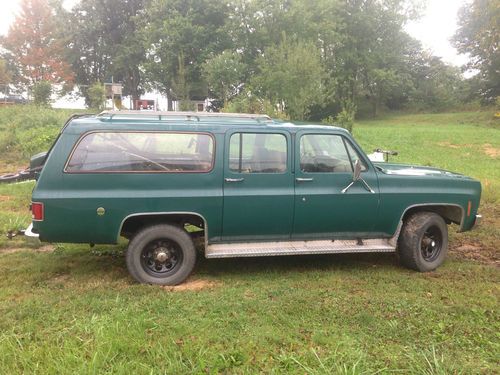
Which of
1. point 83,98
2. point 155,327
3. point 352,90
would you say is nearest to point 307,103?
point 155,327

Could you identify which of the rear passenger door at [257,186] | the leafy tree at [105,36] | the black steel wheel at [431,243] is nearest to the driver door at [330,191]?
the rear passenger door at [257,186]

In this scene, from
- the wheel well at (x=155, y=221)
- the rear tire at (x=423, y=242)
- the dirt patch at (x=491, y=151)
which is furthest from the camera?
the dirt patch at (x=491, y=151)

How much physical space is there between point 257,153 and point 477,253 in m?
3.48

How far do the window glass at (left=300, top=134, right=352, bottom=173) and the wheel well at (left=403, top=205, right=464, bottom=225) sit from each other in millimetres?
1023

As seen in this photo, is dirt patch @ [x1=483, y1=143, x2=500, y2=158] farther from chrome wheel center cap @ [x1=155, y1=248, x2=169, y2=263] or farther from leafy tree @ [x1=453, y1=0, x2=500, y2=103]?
chrome wheel center cap @ [x1=155, y1=248, x2=169, y2=263]

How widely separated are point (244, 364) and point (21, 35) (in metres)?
46.0

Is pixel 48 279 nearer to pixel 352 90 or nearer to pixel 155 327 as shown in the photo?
pixel 155 327

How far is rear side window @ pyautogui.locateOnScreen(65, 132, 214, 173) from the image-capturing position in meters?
4.60

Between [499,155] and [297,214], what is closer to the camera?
[297,214]

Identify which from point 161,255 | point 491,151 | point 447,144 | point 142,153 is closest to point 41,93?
point 447,144

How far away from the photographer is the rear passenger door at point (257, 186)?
4.86 meters

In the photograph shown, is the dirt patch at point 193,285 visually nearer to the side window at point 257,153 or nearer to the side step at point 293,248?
the side step at point 293,248

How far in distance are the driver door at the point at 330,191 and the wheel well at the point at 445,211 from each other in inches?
24.3

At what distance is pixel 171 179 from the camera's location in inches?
186
